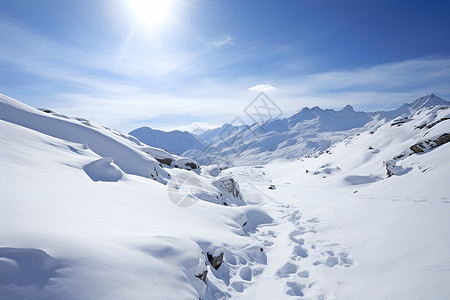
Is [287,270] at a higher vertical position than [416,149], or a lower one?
lower

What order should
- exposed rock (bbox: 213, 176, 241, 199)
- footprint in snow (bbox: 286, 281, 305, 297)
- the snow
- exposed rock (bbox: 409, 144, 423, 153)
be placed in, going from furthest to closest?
exposed rock (bbox: 409, 144, 423, 153)
exposed rock (bbox: 213, 176, 241, 199)
footprint in snow (bbox: 286, 281, 305, 297)
the snow

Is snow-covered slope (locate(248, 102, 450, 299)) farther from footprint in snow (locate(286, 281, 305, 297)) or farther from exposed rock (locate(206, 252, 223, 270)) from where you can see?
exposed rock (locate(206, 252, 223, 270))

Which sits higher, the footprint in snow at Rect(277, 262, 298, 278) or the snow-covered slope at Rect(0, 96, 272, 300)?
the snow-covered slope at Rect(0, 96, 272, 300)

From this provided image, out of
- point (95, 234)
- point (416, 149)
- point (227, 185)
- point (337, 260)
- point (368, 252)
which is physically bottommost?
point (227, 185)

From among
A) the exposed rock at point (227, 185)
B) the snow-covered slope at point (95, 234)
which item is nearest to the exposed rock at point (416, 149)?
the exposed rock at point (227, 185)

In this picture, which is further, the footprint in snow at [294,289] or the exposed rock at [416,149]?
the exposed rock at [416,149]

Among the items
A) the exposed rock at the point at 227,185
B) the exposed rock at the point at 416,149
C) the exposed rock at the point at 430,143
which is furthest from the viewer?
the exposed rock at the point at 416,149

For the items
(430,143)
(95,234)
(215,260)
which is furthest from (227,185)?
(430,143)

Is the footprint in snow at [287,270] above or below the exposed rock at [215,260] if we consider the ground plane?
below

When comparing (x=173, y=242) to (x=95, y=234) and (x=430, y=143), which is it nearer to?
(x=95, y=234)

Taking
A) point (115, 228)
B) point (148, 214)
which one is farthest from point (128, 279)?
point (148, 214)

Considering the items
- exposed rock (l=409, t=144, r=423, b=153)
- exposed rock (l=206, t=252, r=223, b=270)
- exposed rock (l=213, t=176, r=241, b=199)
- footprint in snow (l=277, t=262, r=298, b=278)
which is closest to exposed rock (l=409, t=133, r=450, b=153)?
exposed rock (l=409, t=144, r=423, b=153)

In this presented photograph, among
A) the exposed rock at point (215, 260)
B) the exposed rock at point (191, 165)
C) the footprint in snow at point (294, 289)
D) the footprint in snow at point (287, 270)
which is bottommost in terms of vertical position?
the footprint in snow at point (287, 270)

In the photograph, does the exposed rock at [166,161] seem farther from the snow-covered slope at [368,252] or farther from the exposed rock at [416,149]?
the exposed rock at [416,149]
